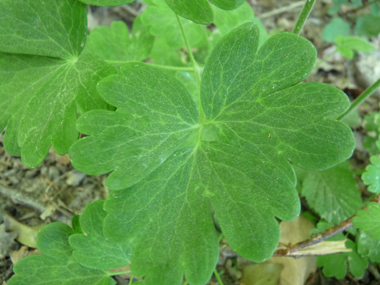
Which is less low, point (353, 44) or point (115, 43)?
point (115, 43)

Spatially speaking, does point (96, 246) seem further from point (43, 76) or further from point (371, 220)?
point (371, 220)

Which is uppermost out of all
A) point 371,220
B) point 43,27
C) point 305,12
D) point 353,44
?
point 43,27

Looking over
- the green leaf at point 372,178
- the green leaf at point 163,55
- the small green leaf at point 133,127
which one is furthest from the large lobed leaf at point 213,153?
the green leaf at point 163,55

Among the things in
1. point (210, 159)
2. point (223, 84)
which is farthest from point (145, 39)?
point (210, 159)

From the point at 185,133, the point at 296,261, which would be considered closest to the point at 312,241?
the point at 296,261

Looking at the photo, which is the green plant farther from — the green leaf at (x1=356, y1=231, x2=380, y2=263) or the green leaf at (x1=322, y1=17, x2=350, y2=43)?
the green leaf at (x1=322, y1=17, x2=350, y2=43)

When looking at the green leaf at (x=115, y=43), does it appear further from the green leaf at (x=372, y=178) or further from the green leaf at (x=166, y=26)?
the green leaf at (x=372, y=178)

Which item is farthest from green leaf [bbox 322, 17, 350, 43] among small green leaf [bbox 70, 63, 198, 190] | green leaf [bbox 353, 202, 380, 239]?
small green leaf [bbox 70, 63, 198, 190]

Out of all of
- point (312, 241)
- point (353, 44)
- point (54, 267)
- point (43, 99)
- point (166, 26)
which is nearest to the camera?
point (43, 99)
